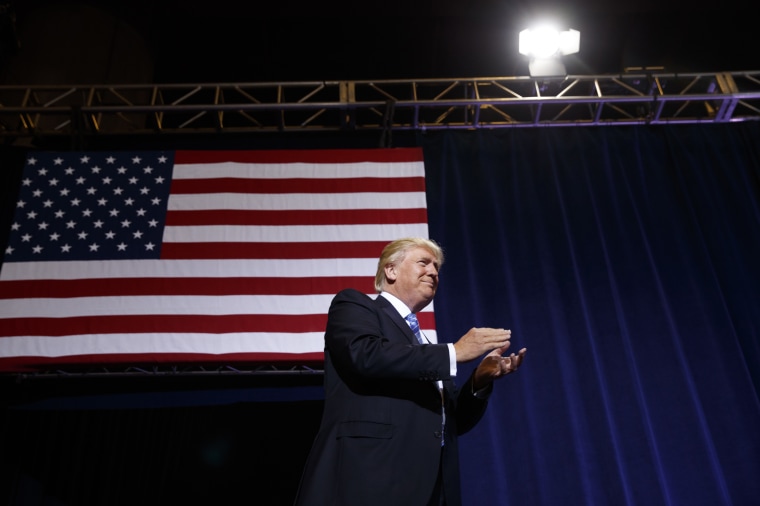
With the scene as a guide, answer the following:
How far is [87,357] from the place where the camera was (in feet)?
11.9

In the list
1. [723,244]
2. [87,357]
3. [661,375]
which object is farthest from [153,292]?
[723,244]

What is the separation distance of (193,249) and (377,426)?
8.92ft

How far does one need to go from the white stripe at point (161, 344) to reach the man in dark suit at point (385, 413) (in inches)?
74.2

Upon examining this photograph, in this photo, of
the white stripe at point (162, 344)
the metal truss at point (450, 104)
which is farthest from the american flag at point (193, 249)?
the metal truss at point (450, 104)

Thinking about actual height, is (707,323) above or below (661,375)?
above

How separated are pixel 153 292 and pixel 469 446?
2157 mm

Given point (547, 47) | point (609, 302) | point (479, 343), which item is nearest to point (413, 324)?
point (479, 343)

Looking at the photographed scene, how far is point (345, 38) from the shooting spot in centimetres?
614

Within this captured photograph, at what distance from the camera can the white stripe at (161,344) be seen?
3.63 metres

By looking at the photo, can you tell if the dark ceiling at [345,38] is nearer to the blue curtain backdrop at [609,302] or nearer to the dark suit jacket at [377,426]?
the blue curtain backdrop at [609,302]

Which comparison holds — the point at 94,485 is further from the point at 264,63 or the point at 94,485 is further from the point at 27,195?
the point at 264,63

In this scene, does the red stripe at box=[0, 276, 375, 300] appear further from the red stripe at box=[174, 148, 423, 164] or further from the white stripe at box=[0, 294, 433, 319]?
the red stripe at box=[174, 148, 423, 164]

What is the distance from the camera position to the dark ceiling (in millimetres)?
5570

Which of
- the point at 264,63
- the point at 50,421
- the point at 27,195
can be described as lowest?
the point at 50,421
